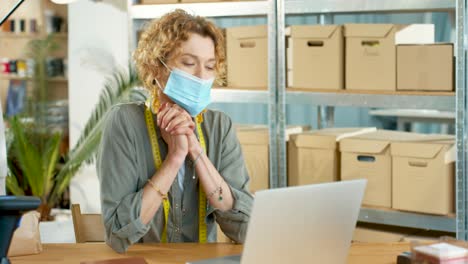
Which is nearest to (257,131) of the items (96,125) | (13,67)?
(96,125)

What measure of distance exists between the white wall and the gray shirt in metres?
2.75

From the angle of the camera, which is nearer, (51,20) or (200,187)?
(200,187)

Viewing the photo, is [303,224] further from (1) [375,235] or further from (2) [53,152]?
(2) [53,152]

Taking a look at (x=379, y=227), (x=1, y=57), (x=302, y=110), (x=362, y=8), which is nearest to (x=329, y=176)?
(x=379, y=227)

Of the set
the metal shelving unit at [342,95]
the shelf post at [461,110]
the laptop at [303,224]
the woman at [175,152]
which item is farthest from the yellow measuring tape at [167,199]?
the shelf post at [461,110]

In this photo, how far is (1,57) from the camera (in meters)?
7.20

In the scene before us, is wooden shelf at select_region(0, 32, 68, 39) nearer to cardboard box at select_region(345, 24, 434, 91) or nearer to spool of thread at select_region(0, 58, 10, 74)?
spool of thread at select_region(0, 58, 10, 74)

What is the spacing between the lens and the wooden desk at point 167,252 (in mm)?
2125

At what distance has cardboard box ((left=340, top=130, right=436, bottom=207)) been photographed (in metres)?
3.69

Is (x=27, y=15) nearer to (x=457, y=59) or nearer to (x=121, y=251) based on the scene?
(x=457, y=59)

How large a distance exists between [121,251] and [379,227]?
1.93 meters

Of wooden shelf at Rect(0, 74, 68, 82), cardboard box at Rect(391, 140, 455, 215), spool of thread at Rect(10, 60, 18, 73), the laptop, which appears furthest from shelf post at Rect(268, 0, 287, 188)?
spool of thread at Rect(10, 60, 18, 73)

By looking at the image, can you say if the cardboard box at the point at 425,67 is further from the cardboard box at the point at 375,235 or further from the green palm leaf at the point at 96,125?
the green palm leaf at the point at 96,125

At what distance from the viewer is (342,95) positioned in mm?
3785
